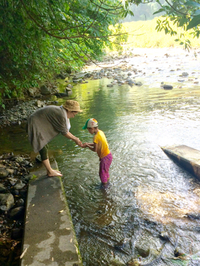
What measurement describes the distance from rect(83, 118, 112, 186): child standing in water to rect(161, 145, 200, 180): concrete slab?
1726 mm

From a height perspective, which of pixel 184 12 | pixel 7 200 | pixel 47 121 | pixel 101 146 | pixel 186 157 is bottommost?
pixel 186 157

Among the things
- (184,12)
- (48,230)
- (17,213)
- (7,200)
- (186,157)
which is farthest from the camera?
(186,157)

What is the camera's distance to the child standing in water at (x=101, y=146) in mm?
4035

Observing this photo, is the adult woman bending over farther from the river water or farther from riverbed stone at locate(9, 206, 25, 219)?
the river water

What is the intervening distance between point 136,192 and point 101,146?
109 centimetres

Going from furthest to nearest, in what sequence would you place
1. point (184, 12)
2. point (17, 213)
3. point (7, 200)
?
point (7, 200) < point (17, 213) < point (184, 12)

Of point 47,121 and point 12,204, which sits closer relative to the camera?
point 12,204

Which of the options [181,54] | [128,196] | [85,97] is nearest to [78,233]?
[128,196]

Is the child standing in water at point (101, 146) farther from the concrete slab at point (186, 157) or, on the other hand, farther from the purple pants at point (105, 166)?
the concrete slab at point (186, 157)

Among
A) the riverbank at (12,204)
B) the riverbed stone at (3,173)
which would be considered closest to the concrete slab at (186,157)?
the riverbank at (12,204)

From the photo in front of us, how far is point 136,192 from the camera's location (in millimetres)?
4270

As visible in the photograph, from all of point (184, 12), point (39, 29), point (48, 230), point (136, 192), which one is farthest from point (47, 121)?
point (184, 12)

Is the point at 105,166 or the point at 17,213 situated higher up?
the point at 105,166

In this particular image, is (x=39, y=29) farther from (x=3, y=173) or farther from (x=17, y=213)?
(x=17, y=213)
